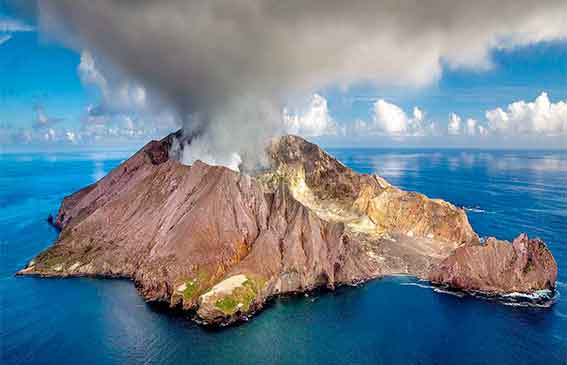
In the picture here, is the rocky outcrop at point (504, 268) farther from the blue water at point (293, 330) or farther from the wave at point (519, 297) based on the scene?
the blue water at point (293, 330)

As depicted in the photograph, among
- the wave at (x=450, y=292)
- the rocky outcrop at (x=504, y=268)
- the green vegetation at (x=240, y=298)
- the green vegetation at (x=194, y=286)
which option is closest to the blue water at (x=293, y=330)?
the wave at (x=450, y=292)

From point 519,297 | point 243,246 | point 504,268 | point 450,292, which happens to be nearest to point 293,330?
point 243,246

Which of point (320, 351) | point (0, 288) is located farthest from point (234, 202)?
point (0, 288)

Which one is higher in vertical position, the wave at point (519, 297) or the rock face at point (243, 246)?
the rock face at point (243, 246)

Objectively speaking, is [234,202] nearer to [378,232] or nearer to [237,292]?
[237,292]

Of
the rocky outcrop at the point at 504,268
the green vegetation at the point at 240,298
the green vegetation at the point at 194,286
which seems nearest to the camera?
the green vegetation at the point at 240,298

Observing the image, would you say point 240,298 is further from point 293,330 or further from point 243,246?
point 243,246
